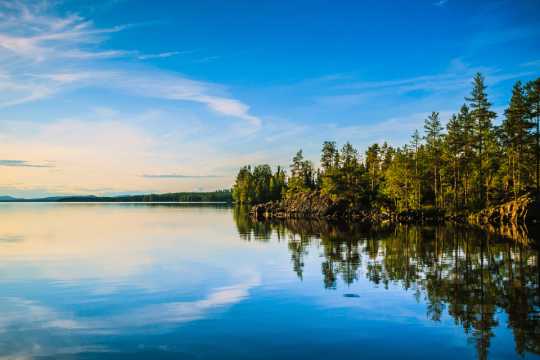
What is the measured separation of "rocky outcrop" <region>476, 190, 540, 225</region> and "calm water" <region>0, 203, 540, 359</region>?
28.5 m

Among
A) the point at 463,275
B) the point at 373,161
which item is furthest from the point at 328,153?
the point at 463,275

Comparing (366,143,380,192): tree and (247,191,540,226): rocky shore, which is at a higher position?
(366,143,380,192): tree

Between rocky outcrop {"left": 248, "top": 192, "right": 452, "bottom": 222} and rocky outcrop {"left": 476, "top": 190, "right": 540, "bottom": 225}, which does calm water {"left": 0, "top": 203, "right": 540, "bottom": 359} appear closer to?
rocky outcrop {"left": 476, "top": 190, "right": 540, "bottom": 225}

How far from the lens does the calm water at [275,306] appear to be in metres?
8.48

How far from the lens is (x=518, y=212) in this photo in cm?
4591

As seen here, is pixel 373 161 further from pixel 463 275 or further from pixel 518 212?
pixel 463 275

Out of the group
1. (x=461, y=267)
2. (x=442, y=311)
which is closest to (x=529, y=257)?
(x=461, y=267)

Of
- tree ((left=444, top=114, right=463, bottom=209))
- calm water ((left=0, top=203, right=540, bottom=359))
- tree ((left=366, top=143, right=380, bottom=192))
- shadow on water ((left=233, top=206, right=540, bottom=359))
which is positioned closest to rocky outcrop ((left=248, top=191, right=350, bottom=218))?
tree ((left=366, top=143, right=380, bottom=192))

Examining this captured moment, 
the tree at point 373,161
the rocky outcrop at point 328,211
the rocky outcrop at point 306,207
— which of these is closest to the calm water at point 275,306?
the rocky outcrop at point 328,211

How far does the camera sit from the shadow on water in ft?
32.2

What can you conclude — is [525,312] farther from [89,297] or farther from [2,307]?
[2,307]

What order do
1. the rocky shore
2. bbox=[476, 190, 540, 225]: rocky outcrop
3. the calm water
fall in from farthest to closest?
the rocky shore < bbox=[476, 190, 540, 225]: rocky outcrop < the calm water

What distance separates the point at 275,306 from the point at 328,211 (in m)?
65.3

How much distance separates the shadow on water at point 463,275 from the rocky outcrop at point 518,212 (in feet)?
72.2
